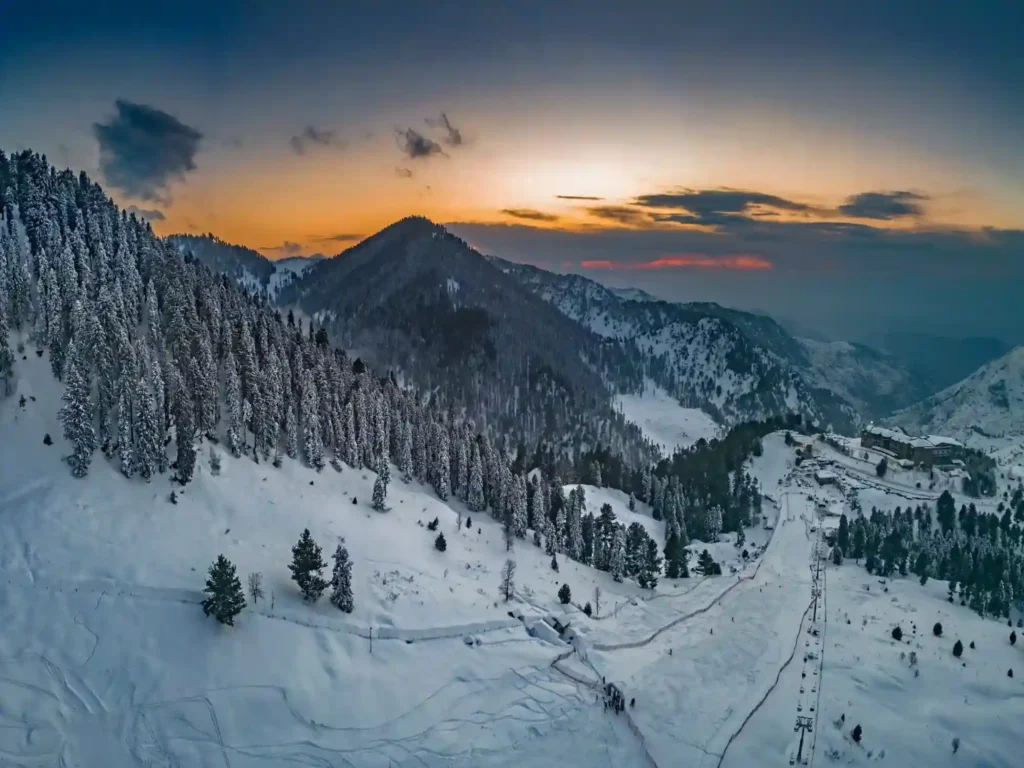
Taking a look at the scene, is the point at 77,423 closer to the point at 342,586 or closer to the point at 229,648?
the point at 229,648

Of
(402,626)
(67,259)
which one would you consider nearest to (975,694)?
(402,626)

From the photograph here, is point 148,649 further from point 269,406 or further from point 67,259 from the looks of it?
point 67,259

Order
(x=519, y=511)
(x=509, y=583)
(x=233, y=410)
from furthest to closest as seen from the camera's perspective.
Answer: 1. (x=519, y=511)
2. (x=233, y=410)
3. (x=509, y=583)

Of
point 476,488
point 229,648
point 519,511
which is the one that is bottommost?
point 519,511

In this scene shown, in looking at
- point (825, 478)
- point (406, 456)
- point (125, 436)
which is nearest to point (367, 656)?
point (125, 436)

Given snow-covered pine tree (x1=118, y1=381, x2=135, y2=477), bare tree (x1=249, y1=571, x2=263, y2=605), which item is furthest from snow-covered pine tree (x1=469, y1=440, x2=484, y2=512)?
snow-covered pine tree (x1=118, y1=381, x2=135, y2=477)

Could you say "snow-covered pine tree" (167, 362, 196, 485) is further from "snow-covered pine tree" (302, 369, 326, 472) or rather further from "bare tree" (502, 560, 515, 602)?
"bare tree" (502, 560, 515, 602)
